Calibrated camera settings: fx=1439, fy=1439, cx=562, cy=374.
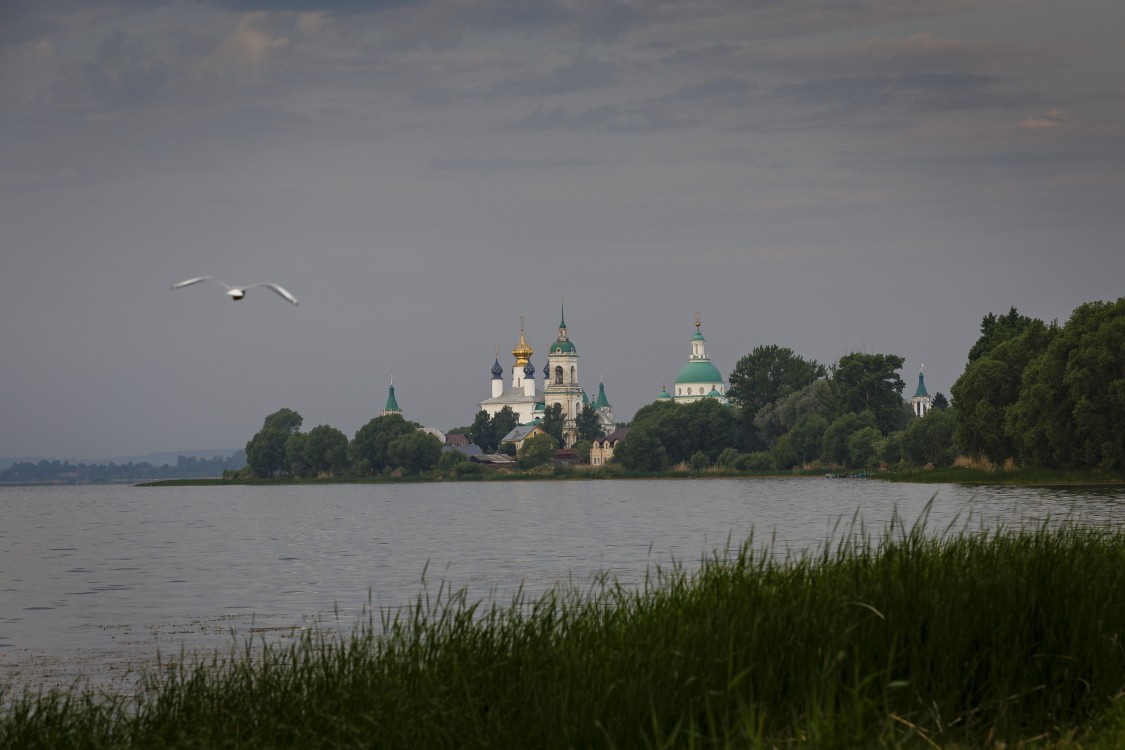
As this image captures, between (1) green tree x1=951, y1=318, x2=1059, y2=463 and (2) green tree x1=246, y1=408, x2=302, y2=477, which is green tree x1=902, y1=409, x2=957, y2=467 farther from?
(2) green tree x1=246, y1=408, x2=302, y2=477

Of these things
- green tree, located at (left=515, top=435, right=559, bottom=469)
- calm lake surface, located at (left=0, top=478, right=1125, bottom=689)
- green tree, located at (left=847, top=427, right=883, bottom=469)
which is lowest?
calm lake surface, located at (left=0, top=478, right=1125, bottom=689)

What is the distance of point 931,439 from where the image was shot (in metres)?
101

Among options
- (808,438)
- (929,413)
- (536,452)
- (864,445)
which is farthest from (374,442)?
(929,413)

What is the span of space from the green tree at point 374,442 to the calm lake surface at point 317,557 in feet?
292

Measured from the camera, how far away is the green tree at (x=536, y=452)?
18488 cm

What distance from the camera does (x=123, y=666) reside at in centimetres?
1877

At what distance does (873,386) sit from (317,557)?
98.9m

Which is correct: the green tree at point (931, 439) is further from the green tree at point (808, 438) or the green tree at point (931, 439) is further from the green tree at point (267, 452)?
the green tree at point (267, 452)

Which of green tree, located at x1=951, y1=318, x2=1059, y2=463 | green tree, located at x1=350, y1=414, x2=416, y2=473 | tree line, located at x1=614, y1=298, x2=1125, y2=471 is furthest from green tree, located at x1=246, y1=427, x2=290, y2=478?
green tree, located at x1=951, y1=318, x2=1059, y2=463

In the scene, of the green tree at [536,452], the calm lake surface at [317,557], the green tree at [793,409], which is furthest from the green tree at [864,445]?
the green tree at [536,452]

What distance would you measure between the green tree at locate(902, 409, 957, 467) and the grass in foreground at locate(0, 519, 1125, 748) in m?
89.1

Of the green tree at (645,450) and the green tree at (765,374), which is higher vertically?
the green tree at (765,374)

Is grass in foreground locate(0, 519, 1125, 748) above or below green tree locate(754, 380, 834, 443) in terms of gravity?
below

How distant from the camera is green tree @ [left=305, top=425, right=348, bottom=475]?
555ft
